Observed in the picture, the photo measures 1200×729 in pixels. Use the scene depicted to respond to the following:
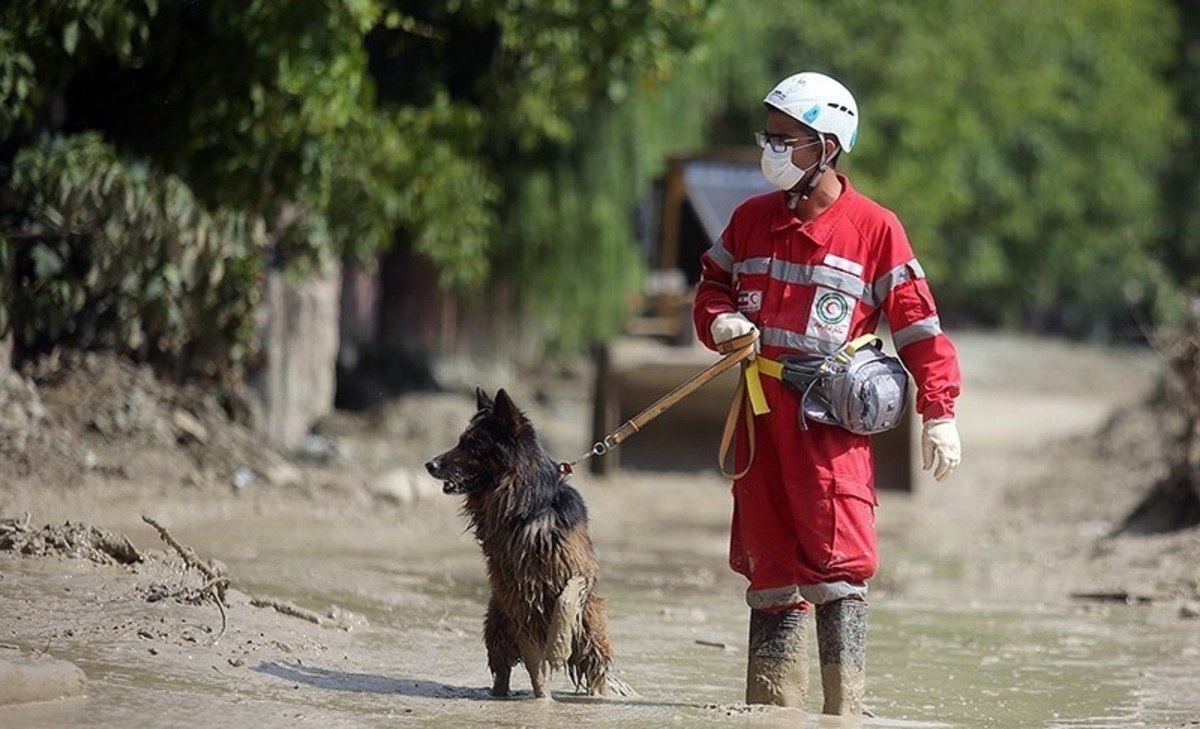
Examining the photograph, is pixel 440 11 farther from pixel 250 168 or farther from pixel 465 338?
pixel 465 338

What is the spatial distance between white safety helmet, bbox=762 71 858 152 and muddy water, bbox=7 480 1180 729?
6.13 ft

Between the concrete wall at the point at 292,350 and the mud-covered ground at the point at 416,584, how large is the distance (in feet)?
1.33

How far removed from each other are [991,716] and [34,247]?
620 cm

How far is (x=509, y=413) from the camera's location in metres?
6.66

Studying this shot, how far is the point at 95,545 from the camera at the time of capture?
27.0ft

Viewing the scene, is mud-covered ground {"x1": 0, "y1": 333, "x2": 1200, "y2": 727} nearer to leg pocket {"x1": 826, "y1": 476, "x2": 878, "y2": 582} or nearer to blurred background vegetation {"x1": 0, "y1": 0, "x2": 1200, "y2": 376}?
leg pocket {"x1": 826, "y1": 476, "x2": 878, "y2": 582}

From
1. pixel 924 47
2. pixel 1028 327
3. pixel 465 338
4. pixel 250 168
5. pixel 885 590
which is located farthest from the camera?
pixel 1028 327

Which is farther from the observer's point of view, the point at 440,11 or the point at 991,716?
the point at 440,11

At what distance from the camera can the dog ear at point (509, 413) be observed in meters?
6.62

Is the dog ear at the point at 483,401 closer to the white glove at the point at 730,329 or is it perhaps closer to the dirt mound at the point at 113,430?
the white glove at the point at 730,329

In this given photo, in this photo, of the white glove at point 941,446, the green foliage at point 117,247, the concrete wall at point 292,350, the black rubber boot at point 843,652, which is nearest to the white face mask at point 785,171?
the white glove at point 941,446

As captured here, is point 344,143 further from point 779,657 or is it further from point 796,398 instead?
point 779,657

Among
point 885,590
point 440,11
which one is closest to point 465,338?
point 440,11

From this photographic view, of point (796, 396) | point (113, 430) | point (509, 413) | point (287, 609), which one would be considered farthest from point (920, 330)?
point (113, 430)
